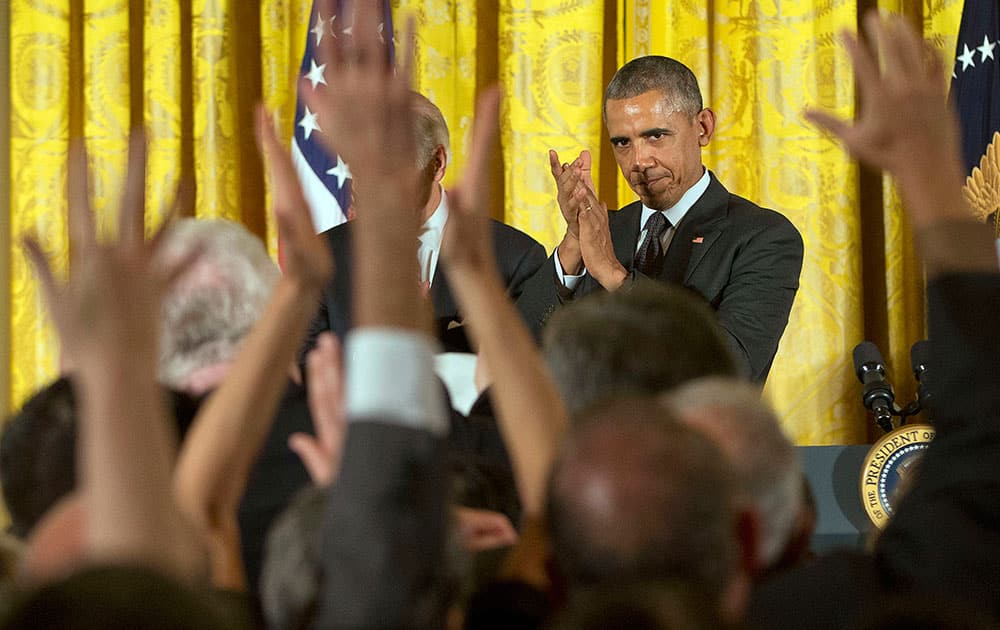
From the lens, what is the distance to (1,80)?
466 centimetres

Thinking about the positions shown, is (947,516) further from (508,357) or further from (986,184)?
(986,184)

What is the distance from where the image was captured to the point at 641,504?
884 millimetres

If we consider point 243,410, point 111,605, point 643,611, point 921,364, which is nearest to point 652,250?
point 921,364

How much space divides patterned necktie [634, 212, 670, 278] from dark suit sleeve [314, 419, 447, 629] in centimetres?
272

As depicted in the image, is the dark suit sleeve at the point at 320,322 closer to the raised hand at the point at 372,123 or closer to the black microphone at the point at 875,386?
the black microphone at the point at 875,386

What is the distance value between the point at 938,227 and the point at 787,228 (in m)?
2.50

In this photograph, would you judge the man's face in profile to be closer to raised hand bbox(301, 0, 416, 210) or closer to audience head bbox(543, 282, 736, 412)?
audience head bbox(543, 282, 736, 412)

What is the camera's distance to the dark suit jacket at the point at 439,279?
328cm

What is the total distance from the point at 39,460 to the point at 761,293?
2.49 metres

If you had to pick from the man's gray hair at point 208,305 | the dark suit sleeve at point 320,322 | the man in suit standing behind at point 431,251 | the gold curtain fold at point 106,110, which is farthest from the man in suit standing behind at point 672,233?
the man's gray hair at point 208,305

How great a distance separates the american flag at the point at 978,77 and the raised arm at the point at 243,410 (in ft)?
11.1

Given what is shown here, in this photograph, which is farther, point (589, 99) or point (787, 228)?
point (589, 99)

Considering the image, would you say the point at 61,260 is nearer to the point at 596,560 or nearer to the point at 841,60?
the point at 841,60

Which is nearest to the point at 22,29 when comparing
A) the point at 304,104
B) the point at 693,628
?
the point at 304,104
